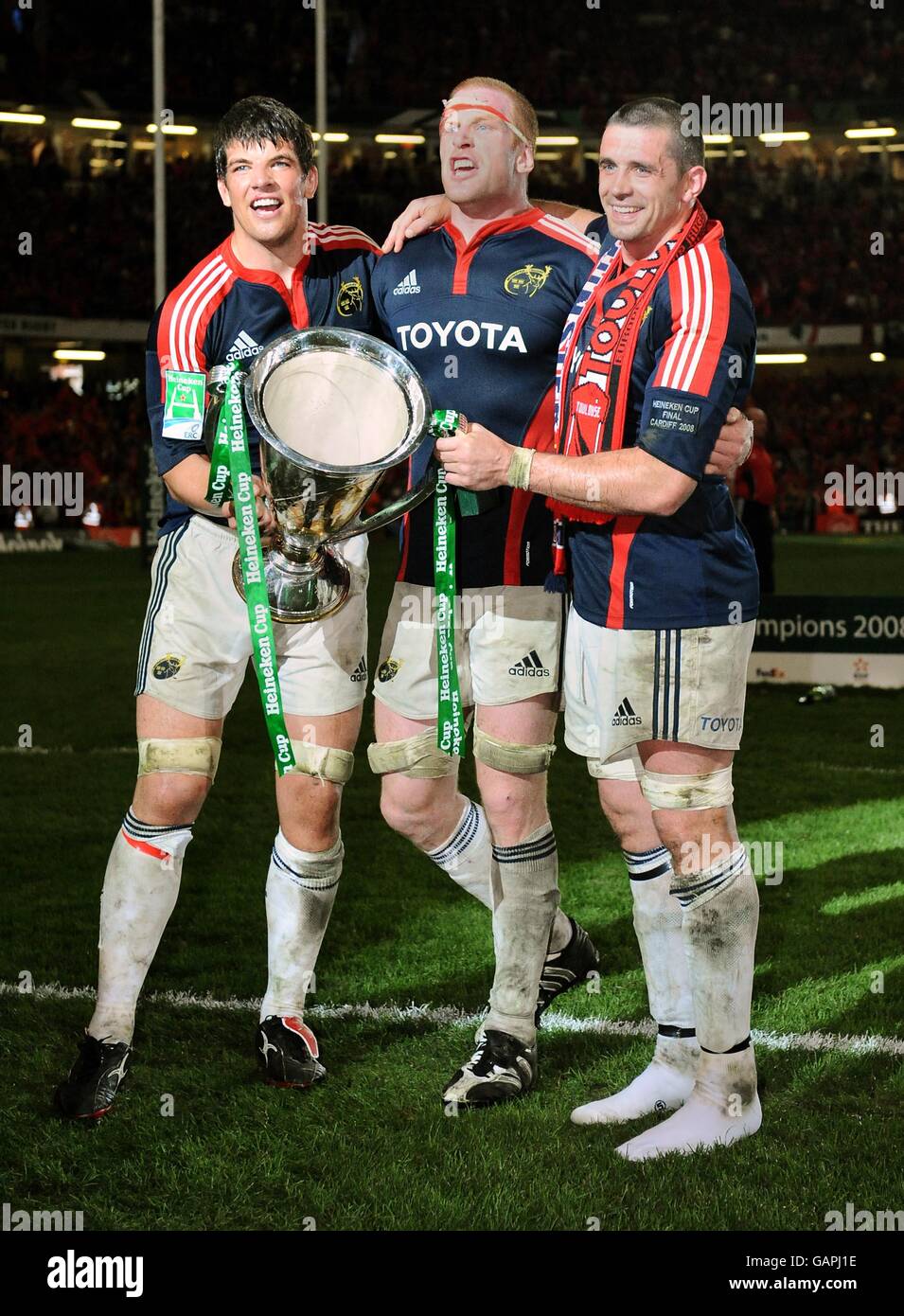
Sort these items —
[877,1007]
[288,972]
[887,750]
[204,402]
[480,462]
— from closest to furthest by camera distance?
[480,462] → [204,402] → [288,972] → [877,1007] → [887,750]

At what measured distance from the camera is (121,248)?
29797 mm

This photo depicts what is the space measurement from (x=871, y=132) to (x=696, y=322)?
112ft

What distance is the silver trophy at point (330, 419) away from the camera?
310 centimetres

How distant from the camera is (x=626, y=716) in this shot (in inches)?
124

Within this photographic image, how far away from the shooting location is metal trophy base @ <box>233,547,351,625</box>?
133 inches

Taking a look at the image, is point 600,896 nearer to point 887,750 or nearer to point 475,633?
point 475,633

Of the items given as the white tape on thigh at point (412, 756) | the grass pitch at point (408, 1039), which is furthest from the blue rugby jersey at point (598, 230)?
the grass pitch at point (408, 1039)

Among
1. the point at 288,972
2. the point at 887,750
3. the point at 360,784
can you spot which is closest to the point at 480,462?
the point at 288,972

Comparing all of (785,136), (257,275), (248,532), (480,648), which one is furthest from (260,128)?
(785,136)

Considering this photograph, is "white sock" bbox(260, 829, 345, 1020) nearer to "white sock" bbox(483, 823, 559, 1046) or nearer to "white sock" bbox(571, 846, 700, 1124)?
"white sock" bbox(483, 823, 559, 1046)

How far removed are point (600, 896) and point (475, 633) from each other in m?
1.98

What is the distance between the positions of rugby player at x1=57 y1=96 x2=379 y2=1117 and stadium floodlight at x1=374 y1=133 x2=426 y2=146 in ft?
103

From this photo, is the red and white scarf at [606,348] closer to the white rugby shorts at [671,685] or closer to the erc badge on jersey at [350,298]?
the white rugby shorts at [671,685]

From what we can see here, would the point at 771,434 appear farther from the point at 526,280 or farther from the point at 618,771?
the point at 618,771
